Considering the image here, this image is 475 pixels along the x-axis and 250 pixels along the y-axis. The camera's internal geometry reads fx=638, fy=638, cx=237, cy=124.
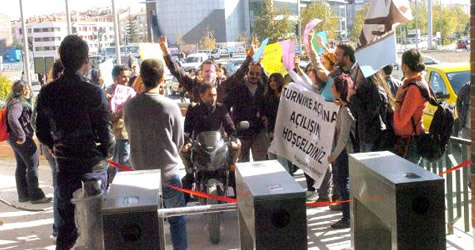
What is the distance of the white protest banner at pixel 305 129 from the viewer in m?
6.81

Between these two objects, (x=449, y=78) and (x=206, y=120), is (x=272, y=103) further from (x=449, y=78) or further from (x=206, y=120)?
(x=449, y=78)

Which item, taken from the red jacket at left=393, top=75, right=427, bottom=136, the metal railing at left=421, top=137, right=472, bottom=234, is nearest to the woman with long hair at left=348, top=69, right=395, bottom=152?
the red jacket at left=393, top=75, right=427, bottom=136

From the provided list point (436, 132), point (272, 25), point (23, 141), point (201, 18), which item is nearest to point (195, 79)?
point (23, 141)

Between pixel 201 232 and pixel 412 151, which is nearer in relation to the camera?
pixel 412 151

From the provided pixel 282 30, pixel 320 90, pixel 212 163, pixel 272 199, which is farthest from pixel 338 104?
pixel 282 30

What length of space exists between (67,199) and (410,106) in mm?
3049

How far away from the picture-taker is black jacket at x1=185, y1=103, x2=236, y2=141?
21.3 feet

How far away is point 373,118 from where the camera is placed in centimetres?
612

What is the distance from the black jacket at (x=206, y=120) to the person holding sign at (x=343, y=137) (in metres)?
1.10

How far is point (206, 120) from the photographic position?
6480 mm

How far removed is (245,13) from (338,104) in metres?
98.6

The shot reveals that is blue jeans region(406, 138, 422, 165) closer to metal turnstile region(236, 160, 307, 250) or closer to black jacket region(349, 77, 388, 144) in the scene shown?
black jacket region(349, 77, 388, 144)

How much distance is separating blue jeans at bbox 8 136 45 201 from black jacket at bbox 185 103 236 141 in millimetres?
2894

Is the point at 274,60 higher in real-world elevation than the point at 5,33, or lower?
lower
